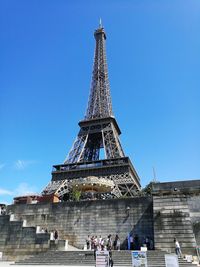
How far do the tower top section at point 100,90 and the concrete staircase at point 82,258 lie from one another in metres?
49.4

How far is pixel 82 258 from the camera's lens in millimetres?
17703

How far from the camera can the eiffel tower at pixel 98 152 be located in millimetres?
47531

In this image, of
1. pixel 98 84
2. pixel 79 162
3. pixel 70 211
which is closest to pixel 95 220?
pixel 70 211

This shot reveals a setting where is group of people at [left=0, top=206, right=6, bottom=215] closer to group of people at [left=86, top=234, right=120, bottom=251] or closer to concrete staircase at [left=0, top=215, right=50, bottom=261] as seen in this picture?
concrete staircase at [left=0, top=215, right=50, bottom=261]

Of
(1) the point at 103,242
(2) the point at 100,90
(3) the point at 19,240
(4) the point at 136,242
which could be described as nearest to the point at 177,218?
(4) the point at 136,242

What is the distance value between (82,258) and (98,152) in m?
50.5

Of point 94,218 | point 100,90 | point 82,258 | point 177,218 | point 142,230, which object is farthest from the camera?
point 100,90

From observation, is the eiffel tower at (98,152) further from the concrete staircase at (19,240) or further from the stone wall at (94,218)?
the concrete staircase at (19,240)

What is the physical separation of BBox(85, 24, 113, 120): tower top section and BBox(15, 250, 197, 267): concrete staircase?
162 feet

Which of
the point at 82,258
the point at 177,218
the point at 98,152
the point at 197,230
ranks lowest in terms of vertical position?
the point at 82,258

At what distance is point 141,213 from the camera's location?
22203 mm

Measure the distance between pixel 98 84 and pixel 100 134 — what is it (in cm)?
1527

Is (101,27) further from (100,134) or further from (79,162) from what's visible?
(79,162)

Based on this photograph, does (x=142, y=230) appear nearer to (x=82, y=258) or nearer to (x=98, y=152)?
(x=82, y=258)
